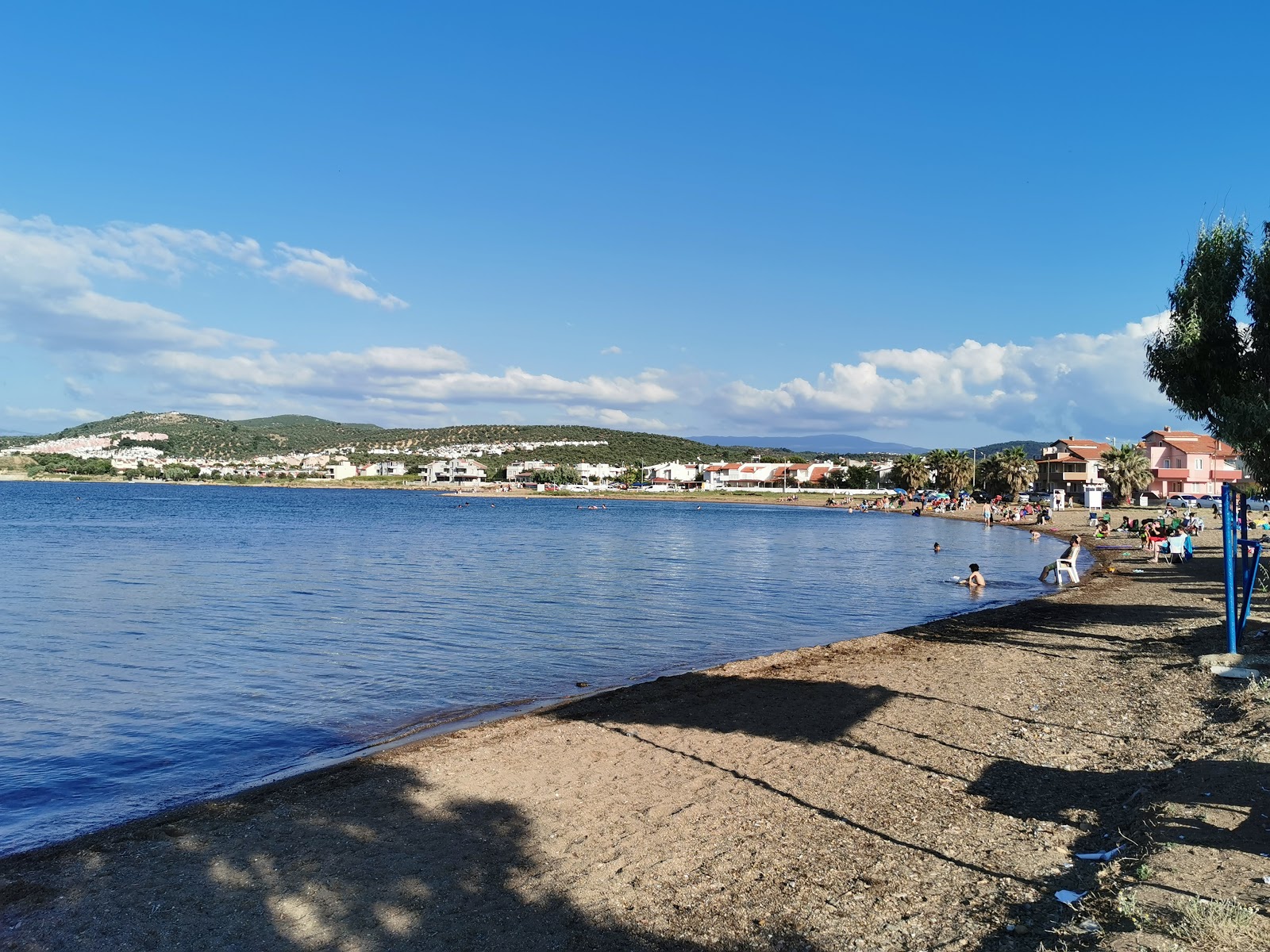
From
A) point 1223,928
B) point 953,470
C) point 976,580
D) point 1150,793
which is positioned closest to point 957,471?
point 953,470

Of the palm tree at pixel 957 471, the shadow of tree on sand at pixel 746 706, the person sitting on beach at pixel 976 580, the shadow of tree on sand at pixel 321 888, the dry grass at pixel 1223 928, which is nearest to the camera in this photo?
the dry grass at pixel 1223 928

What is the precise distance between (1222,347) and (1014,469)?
8290 cm

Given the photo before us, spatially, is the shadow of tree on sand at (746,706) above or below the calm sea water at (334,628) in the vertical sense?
above

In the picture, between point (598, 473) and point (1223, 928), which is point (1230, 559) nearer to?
point (1223, 928)

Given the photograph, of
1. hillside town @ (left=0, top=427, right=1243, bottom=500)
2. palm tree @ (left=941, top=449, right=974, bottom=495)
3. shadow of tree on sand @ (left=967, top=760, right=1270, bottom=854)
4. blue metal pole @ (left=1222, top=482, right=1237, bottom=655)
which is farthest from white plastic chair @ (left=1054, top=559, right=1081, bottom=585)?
palm tree @ (left=941, top=449, right=974, bottom=495)

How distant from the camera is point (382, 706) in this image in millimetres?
12703

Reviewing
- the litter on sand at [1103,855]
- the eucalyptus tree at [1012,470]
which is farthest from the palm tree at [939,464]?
the litter on sand at [1103,855]

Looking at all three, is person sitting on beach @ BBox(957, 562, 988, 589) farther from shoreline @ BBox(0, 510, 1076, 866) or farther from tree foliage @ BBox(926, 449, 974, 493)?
tree foliage @ BBox(926, 449, 974, 493)

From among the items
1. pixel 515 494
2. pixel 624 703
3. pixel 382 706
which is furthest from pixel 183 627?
pixel 515 494

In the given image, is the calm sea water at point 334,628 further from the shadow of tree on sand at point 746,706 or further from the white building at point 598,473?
the white building at point 598,473

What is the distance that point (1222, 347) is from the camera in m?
13.1

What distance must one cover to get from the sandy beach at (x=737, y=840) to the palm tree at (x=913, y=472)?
3960 inches

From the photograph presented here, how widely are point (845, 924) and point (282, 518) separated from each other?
77819 mm

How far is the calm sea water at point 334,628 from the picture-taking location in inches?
412
